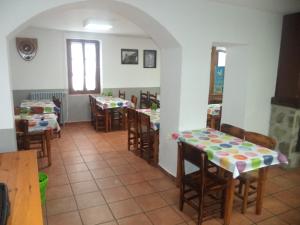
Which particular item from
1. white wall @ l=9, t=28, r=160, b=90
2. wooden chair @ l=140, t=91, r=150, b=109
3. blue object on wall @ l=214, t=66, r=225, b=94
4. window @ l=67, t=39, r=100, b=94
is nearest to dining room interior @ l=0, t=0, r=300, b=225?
white wall @ l=9, t=28, r=160, b=90

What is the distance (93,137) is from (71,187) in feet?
6.94

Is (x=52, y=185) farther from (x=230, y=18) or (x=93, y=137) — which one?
(x=230, y=18)

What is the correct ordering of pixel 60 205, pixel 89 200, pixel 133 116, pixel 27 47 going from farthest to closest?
1. pixel 27 47
2. pixel 133 116
3. pixel 89 200
4. pixel 60 205

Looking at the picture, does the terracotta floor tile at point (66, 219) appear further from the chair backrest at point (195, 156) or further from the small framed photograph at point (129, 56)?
the small framed photograph at point (129, 56)

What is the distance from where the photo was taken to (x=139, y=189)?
9.78 ft

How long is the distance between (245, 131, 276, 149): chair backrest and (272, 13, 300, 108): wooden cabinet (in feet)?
4.00

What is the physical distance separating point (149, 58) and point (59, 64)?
243 cm

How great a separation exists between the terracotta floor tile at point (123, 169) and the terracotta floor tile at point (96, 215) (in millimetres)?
832

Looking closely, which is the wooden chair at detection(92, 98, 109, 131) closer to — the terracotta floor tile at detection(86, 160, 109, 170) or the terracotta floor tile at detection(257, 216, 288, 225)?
the terracotta floor tile at detection(86, 160, 109, 170)

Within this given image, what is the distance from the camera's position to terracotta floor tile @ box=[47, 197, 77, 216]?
2513 mm

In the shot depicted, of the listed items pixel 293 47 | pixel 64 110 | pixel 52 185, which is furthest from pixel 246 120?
pixel 64 110

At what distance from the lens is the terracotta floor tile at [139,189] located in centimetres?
289

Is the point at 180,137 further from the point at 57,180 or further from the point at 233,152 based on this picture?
the point at 57,180

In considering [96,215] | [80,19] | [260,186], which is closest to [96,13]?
[80,19]
